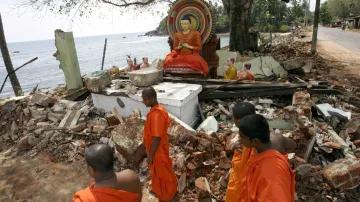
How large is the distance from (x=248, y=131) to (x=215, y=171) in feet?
7.45

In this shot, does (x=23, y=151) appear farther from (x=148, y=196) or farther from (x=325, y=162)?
(x=325, y=162)

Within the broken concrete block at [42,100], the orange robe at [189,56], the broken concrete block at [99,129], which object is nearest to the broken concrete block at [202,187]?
the broken concrete block at [99,129]

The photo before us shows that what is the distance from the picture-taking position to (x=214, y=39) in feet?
27.1

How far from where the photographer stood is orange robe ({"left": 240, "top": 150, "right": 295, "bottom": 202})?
1729mm

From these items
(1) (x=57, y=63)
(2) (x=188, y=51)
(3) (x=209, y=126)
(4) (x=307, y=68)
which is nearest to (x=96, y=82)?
(3) (x=209, y=126)

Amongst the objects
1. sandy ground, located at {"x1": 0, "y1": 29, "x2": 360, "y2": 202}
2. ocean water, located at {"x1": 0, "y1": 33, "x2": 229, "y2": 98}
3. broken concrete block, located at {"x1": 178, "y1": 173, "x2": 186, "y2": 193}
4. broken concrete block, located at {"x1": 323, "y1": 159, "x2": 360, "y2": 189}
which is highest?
broken concrete block, located at {"x1": 323, "y1": 159, "x2": 360, "y2": 189}

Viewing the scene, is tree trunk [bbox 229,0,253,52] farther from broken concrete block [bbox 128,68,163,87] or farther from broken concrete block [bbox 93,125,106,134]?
broken concrete block [bbox 93,125,106,134]

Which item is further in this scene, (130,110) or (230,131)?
(130,110)

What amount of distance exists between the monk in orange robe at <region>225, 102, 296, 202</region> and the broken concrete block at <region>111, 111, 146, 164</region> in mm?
A: 2151

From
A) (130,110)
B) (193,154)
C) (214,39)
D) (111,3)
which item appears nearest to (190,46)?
(214,39)

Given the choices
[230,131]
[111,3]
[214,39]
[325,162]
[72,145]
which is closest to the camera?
[325,162]

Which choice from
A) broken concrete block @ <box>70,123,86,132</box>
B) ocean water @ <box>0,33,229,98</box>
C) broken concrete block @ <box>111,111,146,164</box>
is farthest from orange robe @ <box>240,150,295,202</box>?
ocean water @ <box>0,33,229,98</box>

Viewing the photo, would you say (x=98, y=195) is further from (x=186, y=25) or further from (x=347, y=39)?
(x=347, y=39)

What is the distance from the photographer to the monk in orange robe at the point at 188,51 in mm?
7348
